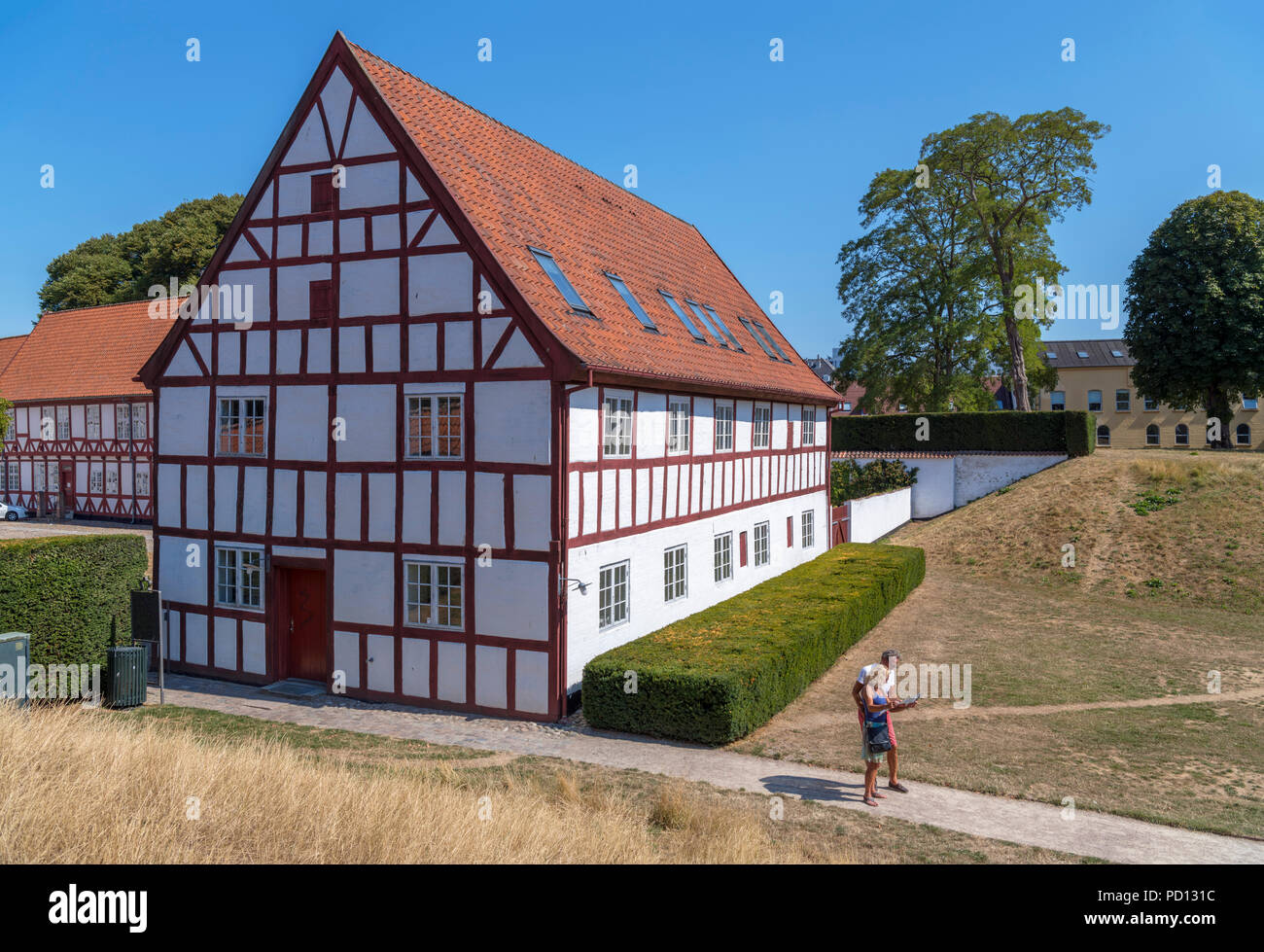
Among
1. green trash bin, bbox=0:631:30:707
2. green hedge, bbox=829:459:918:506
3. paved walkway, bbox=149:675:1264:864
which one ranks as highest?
green hedge, bbox=829:459:918:506

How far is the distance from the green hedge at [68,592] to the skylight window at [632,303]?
10.5 metres

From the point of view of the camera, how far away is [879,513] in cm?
3409

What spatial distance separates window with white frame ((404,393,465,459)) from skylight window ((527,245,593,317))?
271 cm

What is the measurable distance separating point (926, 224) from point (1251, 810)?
35186mm

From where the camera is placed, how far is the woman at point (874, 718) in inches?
425

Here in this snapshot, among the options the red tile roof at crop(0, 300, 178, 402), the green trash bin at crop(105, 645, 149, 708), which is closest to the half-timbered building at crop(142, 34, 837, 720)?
the green trash bin at crop(105, 645, 149, 708)

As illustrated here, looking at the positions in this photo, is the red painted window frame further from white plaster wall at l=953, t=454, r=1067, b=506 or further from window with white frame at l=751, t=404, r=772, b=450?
white plaster wall at l=953, t=454, r=1067, b=506

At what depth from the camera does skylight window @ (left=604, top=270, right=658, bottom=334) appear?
59.7 ft

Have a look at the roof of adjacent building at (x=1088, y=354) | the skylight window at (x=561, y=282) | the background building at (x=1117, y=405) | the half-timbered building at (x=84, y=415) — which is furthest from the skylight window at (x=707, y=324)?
the roof of adjacent building at (x=1088, y=354)

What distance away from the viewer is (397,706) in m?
15.3

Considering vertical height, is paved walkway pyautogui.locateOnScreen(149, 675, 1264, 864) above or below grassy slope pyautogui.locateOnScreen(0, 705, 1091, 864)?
below

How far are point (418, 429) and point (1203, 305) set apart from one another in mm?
43185

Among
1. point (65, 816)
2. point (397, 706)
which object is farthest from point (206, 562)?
point (65, 816)

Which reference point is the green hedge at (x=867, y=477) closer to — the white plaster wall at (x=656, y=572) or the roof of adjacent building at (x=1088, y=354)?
the white plaster wall at (x=656, y=572)
